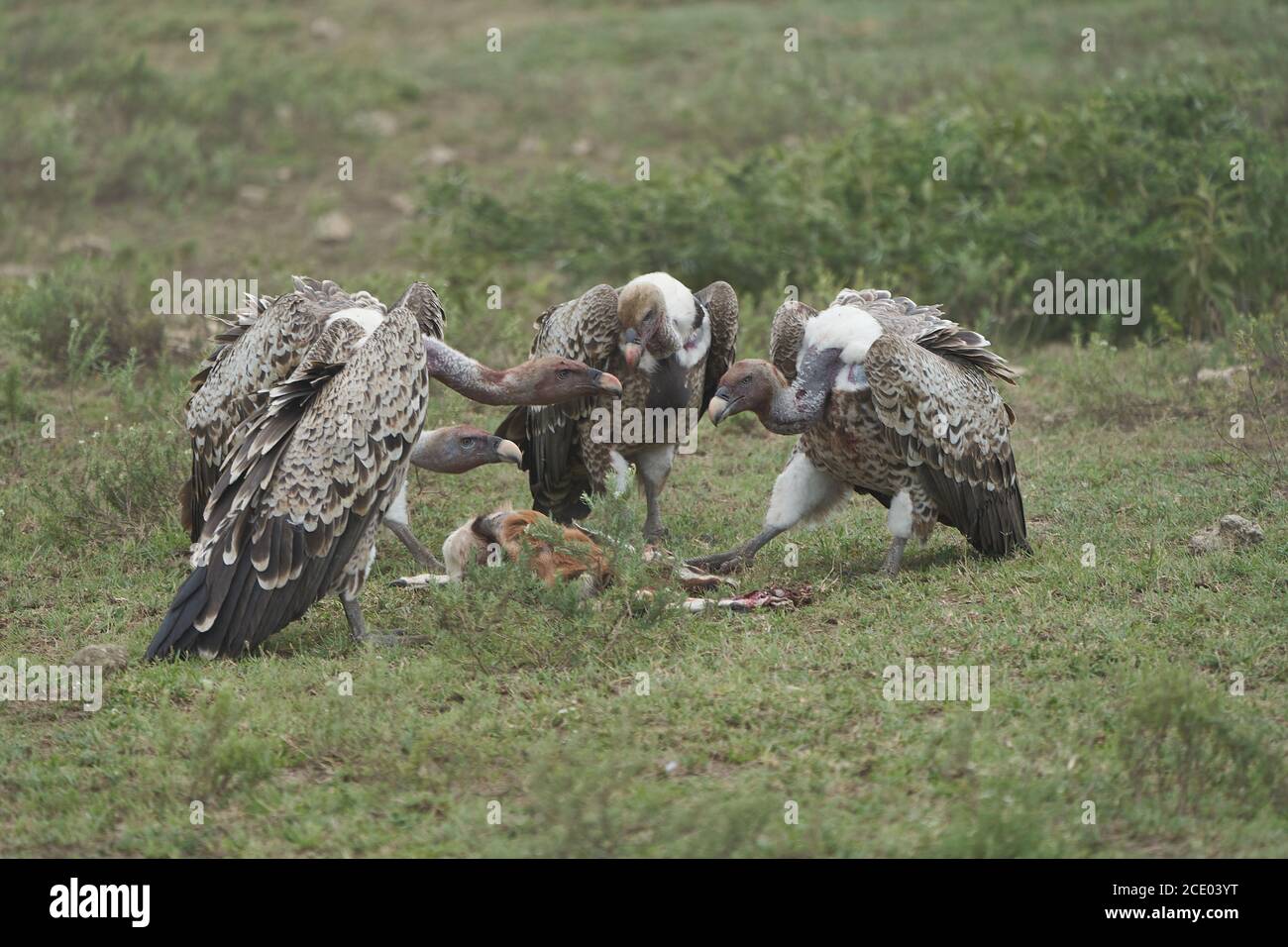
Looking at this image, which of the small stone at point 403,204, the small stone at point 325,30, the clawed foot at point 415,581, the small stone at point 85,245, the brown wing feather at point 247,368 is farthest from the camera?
the small stone at point 325,30

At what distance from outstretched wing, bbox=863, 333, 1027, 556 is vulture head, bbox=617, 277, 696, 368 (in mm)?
1111

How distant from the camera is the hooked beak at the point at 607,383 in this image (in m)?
7.19

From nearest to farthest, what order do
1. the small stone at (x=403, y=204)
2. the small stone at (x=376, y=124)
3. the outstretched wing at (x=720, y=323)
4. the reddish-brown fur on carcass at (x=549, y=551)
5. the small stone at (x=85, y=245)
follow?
the reddish-brown fur on carcass at (x=549, y=551) → the outstretched wing at (x=720, y=323) → the small stone at (x=85, y=245) → the small stone at (x=403, y=204) → the small stone at (x=376, y=124)

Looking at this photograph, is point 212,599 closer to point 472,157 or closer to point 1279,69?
point 472,157

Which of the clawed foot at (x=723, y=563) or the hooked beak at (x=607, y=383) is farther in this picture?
the clawed foot at (x=723, y=563)

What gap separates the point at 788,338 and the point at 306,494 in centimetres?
255

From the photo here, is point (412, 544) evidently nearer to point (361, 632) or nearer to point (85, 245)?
point (361, 632)

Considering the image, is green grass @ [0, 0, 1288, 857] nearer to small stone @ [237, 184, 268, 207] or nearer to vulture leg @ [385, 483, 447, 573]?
small stone @ [237, 184, 268, 207]

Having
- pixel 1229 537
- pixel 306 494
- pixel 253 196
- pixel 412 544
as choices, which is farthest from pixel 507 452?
pixel 253 196

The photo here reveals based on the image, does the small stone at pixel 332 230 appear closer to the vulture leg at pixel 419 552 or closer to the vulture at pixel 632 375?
the vulture at pixel 632 375

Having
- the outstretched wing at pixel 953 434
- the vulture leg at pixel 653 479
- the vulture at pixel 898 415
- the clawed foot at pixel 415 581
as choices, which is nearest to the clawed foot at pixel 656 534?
the vulture leg at pixel 653 479

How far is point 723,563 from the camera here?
25.2ft

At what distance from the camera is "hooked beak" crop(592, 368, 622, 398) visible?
23.6 feet

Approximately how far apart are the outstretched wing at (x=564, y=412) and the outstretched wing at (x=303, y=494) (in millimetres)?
1208
